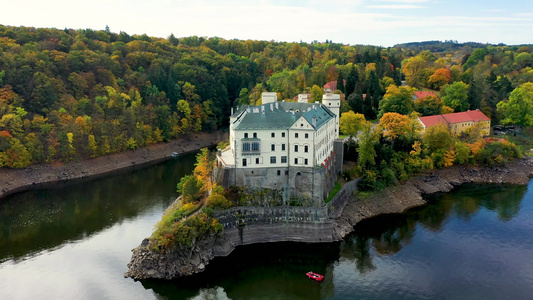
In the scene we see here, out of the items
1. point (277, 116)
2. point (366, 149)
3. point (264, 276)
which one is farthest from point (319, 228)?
point (366, 149)

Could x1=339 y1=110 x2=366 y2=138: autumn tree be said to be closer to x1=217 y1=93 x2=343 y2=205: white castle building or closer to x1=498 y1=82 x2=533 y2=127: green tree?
x1=217 y1=93 x2=343 y2=205: white castle building

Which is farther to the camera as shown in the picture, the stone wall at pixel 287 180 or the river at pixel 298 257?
the stone wall at pixel 287 180

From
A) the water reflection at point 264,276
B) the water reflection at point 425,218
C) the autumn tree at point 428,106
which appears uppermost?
the autumn tree at point 428,106

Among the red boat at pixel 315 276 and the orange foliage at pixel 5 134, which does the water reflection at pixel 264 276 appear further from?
the orange foliage at pixel 5 134

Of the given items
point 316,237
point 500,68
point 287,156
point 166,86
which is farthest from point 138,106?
point 500,68

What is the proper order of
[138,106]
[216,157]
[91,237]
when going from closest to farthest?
[91,237] → [216,157] → [138,106]

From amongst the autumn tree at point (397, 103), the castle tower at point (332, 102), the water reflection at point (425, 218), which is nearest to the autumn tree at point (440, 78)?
the autumn tree at point (397, 103)

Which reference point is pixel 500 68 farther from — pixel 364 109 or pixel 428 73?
pixel 364 109
